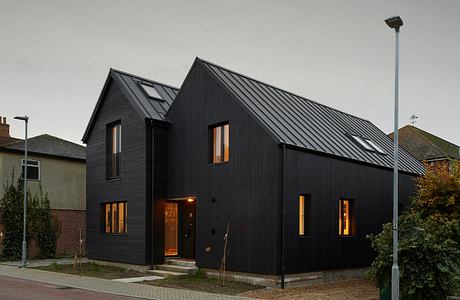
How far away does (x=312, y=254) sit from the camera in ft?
59.5

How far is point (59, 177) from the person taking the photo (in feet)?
104

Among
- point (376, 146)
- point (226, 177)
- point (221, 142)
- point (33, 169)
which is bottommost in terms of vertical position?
point (226, 177)

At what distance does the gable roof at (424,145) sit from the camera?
150 feet

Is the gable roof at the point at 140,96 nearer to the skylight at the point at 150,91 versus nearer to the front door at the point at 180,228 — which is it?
the skylight at the point at 150,91

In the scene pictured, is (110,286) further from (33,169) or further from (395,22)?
(33,169)

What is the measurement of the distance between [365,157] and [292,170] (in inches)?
223

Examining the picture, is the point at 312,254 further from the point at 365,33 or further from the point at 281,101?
the point at 365,33

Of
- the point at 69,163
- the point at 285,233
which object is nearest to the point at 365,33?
the point at 285,233

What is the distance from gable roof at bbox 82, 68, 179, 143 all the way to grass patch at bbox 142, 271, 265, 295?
6.97 m

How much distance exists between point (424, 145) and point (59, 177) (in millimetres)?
32897

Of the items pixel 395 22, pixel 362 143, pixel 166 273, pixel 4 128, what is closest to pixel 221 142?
pixel 166 273

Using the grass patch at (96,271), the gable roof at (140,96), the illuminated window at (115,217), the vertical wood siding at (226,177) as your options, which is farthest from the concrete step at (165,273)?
the gable roof at (140,96)

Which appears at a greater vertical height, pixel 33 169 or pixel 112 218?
pixel 33 169

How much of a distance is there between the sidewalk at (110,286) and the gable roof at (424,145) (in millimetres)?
34495
